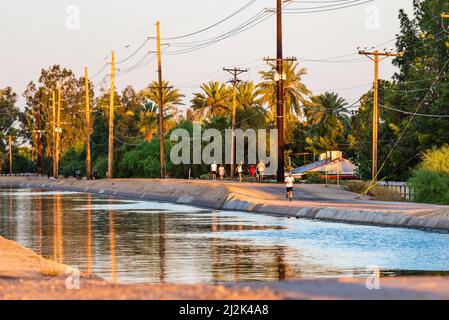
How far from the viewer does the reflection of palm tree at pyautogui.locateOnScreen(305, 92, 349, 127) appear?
396 feet

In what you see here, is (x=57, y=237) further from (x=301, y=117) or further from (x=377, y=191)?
(x=301, y=117)

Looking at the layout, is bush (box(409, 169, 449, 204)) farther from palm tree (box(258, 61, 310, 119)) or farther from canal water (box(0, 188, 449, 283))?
palm tree (box(258, 61, 310, 119))

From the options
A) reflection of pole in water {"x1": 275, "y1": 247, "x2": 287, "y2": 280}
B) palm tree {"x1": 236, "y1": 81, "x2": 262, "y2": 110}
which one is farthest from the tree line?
reflection of pole in water {"x1": 275, "y1": 247, "x2": 287, "y2": 280}

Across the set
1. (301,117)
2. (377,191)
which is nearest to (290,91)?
(301,117)

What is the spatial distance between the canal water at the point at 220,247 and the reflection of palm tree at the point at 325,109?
3093 inches

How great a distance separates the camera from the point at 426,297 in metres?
13.7

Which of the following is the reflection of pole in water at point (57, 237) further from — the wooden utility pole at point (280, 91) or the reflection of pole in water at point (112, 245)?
the wooden utility pole at point (280, 91)

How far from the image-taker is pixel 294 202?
154 feet

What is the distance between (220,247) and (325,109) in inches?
3785

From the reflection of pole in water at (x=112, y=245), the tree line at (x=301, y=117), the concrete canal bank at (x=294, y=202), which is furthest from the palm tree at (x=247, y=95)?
the reflection of pole in water at (x=112, y=245)

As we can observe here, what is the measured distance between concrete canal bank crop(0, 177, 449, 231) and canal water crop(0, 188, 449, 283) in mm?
1347

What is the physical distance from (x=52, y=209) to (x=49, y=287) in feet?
118

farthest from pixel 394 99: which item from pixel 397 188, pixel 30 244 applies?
pixel 30 244
